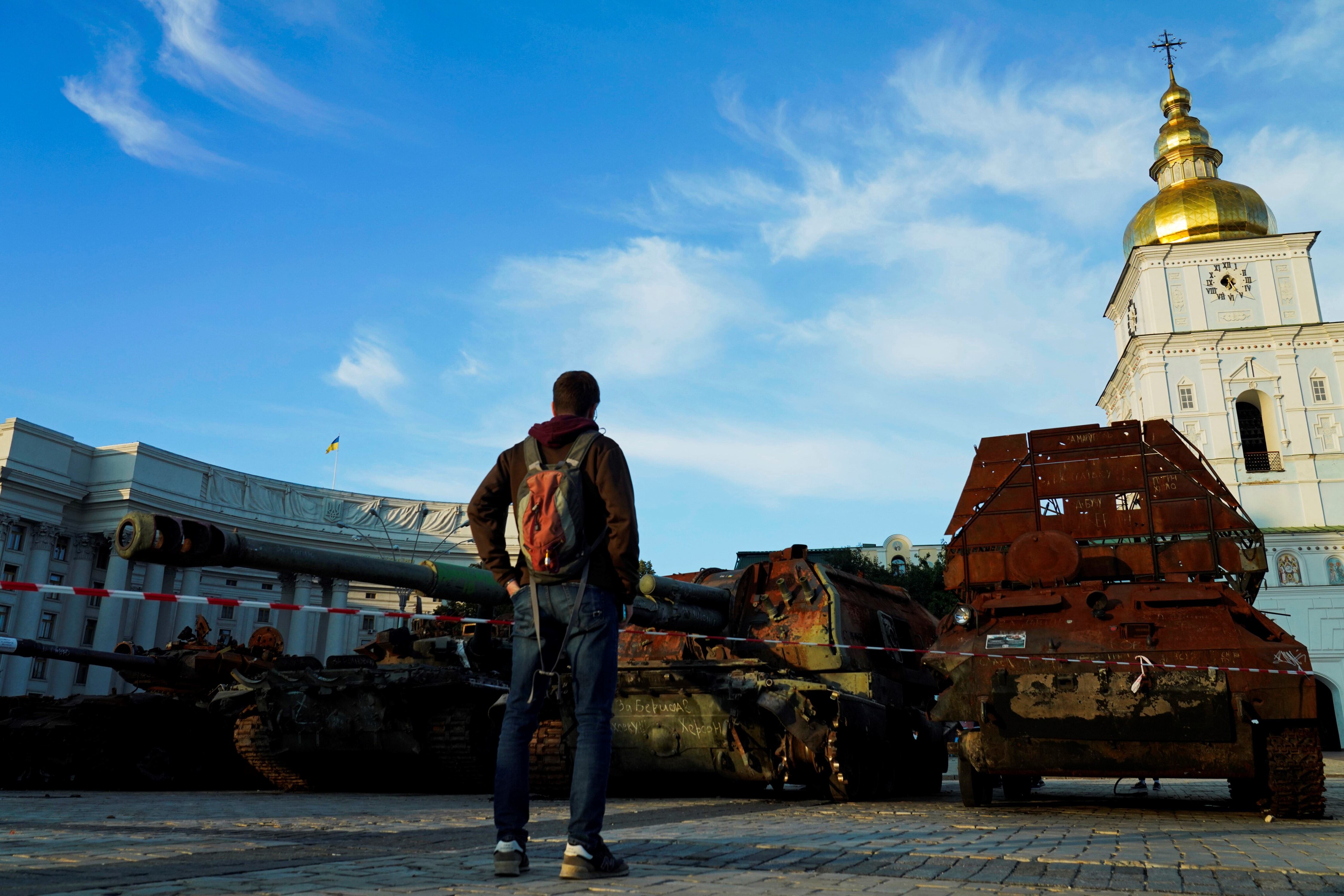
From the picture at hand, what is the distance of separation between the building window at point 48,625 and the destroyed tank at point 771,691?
4658 centimetres

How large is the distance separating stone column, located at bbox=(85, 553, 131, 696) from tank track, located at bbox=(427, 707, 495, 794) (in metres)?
42.1

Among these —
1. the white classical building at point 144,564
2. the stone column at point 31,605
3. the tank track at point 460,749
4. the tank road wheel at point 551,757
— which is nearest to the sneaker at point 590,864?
the tank road wheel at point 551,757

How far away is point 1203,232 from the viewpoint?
43750mm

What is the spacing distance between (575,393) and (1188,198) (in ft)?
154

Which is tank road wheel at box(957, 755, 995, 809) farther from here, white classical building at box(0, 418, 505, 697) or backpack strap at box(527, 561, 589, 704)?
white classical building at box(0, 418, 505, 697)

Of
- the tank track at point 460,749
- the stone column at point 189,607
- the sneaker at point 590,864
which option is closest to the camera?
the sneaker at point 590,864

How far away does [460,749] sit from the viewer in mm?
11141

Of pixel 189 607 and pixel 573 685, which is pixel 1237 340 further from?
pixel 189 607

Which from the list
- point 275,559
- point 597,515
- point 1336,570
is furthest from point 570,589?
point 1336,570

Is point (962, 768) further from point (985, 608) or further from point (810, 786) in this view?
point (810, 786)

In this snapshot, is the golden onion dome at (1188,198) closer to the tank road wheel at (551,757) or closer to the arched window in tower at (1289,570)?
the arched window in tower at (1289,570)

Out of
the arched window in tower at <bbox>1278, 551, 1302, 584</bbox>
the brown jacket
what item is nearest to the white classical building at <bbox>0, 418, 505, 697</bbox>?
the arched window in tower at <bbox>1278, 551, 1302, 584</bbox>

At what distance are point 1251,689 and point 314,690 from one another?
9.14 m

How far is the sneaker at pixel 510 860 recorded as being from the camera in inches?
142
